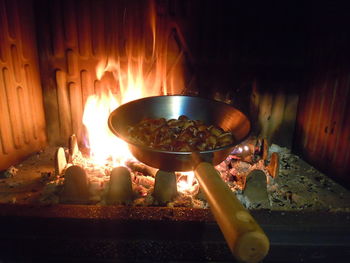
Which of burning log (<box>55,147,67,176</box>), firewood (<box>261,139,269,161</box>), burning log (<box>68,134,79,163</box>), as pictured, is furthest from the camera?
firewood (<box>261,139,269,161</box>)

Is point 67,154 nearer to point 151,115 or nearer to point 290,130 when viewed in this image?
point 151,115

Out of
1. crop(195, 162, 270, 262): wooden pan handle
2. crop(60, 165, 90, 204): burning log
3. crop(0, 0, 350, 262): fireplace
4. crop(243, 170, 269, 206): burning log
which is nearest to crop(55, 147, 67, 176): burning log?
crop(0, 0, 350, 262): fireplace

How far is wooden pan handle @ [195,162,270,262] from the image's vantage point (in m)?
0.76

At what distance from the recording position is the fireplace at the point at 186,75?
215 cm

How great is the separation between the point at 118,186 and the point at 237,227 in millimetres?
1063

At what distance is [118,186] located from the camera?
1713mm

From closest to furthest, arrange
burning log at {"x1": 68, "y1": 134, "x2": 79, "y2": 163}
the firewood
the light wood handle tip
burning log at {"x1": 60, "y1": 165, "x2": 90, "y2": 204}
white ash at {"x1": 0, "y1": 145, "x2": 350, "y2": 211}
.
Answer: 1. the light wood handle tip
2. burning log at {"x1": 60, "y1": 165, "x2": 90, "y2": 204}
3. white ash at {"x1": 0, "y1": 145, "x2": 350, "y2": 211}
4. burning log at {"x1": 68, "y1": 134, "x2": 79, "y2": 163}
5. the firewood

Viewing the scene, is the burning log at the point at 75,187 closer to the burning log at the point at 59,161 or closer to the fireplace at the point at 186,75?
the fireplace at the point at 186,75

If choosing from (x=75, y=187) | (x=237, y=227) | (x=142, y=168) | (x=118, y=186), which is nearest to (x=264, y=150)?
(x=142, y=168)

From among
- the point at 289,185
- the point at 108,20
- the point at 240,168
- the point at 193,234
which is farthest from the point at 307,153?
the point at 108,20

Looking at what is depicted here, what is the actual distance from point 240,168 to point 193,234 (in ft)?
3.56

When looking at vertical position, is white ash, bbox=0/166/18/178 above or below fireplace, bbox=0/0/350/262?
below

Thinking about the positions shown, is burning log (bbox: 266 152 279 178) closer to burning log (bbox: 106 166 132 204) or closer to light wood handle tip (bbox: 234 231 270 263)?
burning log (bbox: 106 166 132 204)

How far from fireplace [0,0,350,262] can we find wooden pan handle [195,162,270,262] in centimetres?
89
